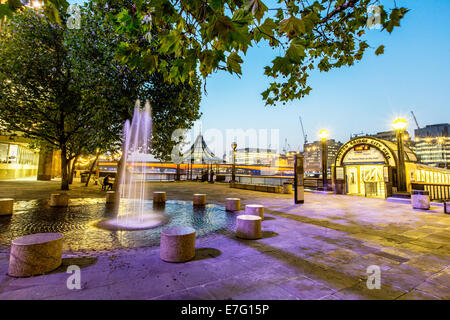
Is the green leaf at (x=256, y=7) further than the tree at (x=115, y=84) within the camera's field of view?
No

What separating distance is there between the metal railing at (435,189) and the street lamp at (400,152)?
1.90 metres

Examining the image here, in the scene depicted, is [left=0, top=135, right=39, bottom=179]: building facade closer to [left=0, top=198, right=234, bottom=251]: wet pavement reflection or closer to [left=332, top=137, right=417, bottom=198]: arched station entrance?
[left=0, top=198, right=234, bottom=251]: wet pavement reflection

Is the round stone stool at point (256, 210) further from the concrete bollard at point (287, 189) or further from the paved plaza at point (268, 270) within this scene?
the concrete bollard at point (287, 189)

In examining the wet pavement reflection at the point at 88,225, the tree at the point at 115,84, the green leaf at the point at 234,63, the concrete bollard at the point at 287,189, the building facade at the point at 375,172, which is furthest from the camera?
the concrete bollard at the point at 287,189

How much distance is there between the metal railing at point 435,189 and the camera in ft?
45.1

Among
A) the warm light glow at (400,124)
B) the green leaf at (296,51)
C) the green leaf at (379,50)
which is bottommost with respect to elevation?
the green leaf at (296,51)

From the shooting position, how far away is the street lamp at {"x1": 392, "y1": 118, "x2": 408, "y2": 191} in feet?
40.9

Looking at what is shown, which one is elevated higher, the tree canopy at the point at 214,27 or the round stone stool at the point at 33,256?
the tree canopy at the point at 214,27

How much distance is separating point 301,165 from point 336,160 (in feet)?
21.1

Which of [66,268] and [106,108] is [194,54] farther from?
[106,108]

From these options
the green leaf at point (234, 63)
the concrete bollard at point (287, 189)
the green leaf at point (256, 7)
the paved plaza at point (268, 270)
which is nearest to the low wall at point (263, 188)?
the concrete bollard at point (287, 189)

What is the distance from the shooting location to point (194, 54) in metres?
3.17

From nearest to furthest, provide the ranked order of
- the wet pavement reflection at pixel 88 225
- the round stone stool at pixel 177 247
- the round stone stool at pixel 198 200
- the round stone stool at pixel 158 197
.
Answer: the round stone stool at pixel 177 247 → the wet pavement reflection at pixel 88 225 → the round stone stool at pixel 198 200 → the round stone stool at pixel 158 197
